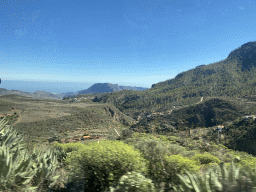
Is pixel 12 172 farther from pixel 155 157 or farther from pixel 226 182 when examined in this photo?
pixel 226 182

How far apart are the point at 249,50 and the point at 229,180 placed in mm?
202595

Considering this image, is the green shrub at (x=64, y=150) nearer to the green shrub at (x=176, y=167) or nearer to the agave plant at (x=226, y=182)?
the green shrub at (x=176, y=167)

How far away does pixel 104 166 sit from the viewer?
4344 mm

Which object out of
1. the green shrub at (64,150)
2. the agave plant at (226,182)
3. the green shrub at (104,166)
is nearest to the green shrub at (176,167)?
the green shrub at (104,166)

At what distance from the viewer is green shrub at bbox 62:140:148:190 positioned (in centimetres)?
423

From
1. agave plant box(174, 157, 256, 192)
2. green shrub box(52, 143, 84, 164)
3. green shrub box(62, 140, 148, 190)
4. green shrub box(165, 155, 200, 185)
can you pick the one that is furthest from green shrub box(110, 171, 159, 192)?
green shrub box(52, 143, 84, 164)

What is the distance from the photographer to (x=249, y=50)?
488ft

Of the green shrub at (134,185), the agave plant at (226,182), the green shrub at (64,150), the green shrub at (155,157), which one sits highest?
the agave plant at (226,182)

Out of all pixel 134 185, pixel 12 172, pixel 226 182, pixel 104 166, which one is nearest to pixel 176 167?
pixel 134 185

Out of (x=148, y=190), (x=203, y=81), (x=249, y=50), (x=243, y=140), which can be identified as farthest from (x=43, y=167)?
(x=249, y=50)

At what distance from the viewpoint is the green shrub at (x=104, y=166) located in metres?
4.23

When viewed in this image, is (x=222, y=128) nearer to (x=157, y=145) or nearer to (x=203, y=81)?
(x=157, y=145)

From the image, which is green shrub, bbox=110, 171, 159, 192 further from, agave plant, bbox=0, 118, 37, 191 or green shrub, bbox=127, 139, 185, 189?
agave plant, bbox=0, 118, 37, 191

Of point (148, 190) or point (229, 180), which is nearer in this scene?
point (229, 180)
